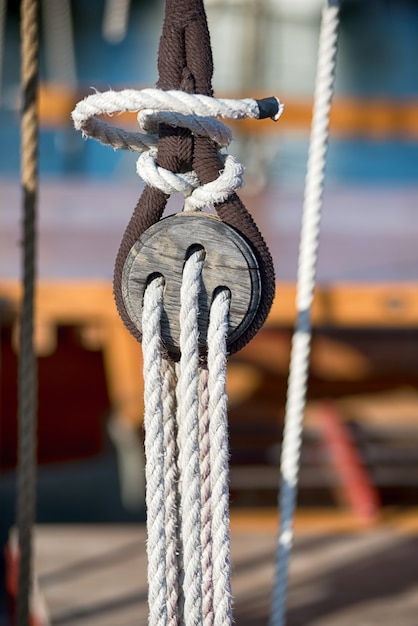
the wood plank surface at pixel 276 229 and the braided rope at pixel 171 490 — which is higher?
the wood plank surface at pixel 276 229

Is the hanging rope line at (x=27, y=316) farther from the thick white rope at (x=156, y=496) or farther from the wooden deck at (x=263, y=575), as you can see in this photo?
the thick white rope at (x=156, y=496)

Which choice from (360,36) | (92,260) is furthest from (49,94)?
(360,36)

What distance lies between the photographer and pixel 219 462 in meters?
0.59

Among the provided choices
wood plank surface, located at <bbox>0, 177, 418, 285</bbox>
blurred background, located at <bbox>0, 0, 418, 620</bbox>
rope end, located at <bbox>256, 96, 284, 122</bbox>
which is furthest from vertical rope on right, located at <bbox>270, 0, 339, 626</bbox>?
wood plank surface, located at <bbox>0, 177, 418, 285</bbox>

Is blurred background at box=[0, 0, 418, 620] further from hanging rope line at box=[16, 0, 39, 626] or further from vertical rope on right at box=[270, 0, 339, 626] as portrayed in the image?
hanging rope line at box=[16, 0, 39, 626]

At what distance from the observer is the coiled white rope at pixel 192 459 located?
1.89 ft

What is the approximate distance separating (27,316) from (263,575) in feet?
1.67

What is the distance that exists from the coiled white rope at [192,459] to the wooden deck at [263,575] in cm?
50

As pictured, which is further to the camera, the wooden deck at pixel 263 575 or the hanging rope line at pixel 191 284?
the wooden deck at pixel 263 575

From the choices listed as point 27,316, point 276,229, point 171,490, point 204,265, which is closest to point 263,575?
point 27,316

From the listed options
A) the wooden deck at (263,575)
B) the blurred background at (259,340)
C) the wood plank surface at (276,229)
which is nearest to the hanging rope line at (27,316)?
the wooden deck at (263,575)

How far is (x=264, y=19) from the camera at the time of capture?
320cm

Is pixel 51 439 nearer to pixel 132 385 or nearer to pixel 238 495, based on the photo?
pixel 238 495

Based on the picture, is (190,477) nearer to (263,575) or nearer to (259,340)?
(263,575)
